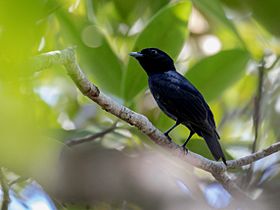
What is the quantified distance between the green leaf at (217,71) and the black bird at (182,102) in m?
0.10

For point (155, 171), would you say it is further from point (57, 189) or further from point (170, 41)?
point (170, 41)

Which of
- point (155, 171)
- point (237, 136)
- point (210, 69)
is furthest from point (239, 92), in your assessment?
point (155, 171)

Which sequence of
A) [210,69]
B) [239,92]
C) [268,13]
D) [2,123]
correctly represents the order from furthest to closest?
[239,92] → [210,69] → [268,13] → [2,123]

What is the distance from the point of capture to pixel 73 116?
377 centimetres

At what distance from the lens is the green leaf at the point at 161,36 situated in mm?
3010

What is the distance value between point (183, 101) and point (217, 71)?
395 millimetres

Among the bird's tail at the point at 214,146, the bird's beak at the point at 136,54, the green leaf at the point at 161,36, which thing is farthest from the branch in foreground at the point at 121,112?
the bird's beak at the point at 136,54

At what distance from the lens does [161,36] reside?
317 centimetres

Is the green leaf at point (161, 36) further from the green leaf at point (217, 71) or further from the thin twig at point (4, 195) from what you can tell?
the thin twig at point (4, 195)

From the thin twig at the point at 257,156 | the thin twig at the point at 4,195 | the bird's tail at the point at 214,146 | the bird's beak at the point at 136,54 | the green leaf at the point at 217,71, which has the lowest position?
the bird's tail at the point at 214,146

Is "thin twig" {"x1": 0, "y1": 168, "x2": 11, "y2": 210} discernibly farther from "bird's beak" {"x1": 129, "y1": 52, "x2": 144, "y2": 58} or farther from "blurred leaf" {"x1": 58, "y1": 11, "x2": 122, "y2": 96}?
"bird's beak" {"x1": 129, "y1": 52, "x2": 144, "y2": 58}

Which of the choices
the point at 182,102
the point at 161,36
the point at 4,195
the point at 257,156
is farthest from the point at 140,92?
the point at 4,195

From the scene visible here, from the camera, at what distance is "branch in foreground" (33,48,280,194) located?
165 cm

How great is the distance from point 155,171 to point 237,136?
1425 millimetres
